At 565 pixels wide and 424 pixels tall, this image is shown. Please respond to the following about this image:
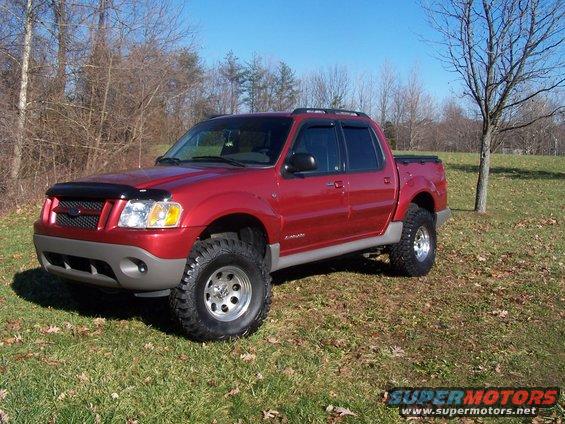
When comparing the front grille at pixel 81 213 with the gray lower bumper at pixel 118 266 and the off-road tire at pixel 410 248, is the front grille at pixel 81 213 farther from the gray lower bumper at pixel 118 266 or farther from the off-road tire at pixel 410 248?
the off-road tire at pixel 410 248

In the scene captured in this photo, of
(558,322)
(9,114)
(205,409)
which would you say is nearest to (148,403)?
(205,409)

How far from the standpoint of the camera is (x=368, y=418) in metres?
3.47

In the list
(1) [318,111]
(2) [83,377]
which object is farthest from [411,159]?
(2) [83,377]

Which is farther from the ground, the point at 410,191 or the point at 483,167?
the point at 483,167

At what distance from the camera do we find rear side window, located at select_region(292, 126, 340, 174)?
5.54m

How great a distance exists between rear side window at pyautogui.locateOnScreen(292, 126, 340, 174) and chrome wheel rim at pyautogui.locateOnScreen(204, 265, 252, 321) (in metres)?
1.38

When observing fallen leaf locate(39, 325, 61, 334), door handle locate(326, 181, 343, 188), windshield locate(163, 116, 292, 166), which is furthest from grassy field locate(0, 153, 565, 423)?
windshield locate(163, 116, 292, 166)

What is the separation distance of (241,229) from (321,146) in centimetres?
133

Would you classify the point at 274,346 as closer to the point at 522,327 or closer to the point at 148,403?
the point at 148,403

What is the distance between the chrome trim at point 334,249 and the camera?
5.12 meters

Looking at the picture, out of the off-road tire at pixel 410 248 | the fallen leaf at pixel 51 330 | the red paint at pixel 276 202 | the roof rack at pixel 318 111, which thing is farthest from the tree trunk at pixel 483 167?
the fallen leaf at pixel 51 330

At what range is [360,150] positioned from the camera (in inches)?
246

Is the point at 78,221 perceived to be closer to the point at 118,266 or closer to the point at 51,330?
the point at 118,266

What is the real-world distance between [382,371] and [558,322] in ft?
7.31
